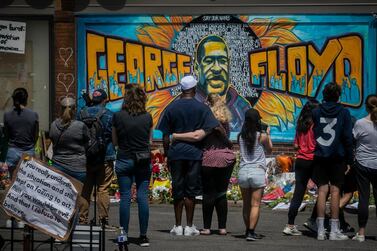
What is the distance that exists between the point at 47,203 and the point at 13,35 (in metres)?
10.7

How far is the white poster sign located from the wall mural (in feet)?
4.23

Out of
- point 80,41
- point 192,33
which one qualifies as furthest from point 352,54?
point 80,41

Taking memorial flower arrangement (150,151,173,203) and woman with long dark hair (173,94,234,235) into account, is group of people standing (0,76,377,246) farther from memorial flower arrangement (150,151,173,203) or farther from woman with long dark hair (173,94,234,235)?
memorial flower arrangement (150,151,173,203)

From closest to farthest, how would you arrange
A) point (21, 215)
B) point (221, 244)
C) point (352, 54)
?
point (21, 215) → point (221, 244) → point (352, 54)

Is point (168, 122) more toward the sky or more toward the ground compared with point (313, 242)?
more toward the sky

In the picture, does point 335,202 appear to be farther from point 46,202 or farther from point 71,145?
point 46,202

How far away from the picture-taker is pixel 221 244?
10.6m

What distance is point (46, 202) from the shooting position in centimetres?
791

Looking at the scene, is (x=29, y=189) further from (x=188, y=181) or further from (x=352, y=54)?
(x=352, y=54)

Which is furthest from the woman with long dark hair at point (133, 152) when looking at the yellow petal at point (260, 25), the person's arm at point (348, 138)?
the yellow petal at point (260, 25)

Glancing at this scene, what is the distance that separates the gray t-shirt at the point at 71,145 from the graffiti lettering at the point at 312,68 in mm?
7375

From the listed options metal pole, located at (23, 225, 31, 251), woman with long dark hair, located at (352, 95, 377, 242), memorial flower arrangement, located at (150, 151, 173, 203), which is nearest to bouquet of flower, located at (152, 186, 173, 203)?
memorial flower arrangement, located at (150, 151, 173, 203)

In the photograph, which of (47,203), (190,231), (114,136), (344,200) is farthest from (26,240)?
(344,200)

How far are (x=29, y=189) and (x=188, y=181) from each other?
3251 millimetres
